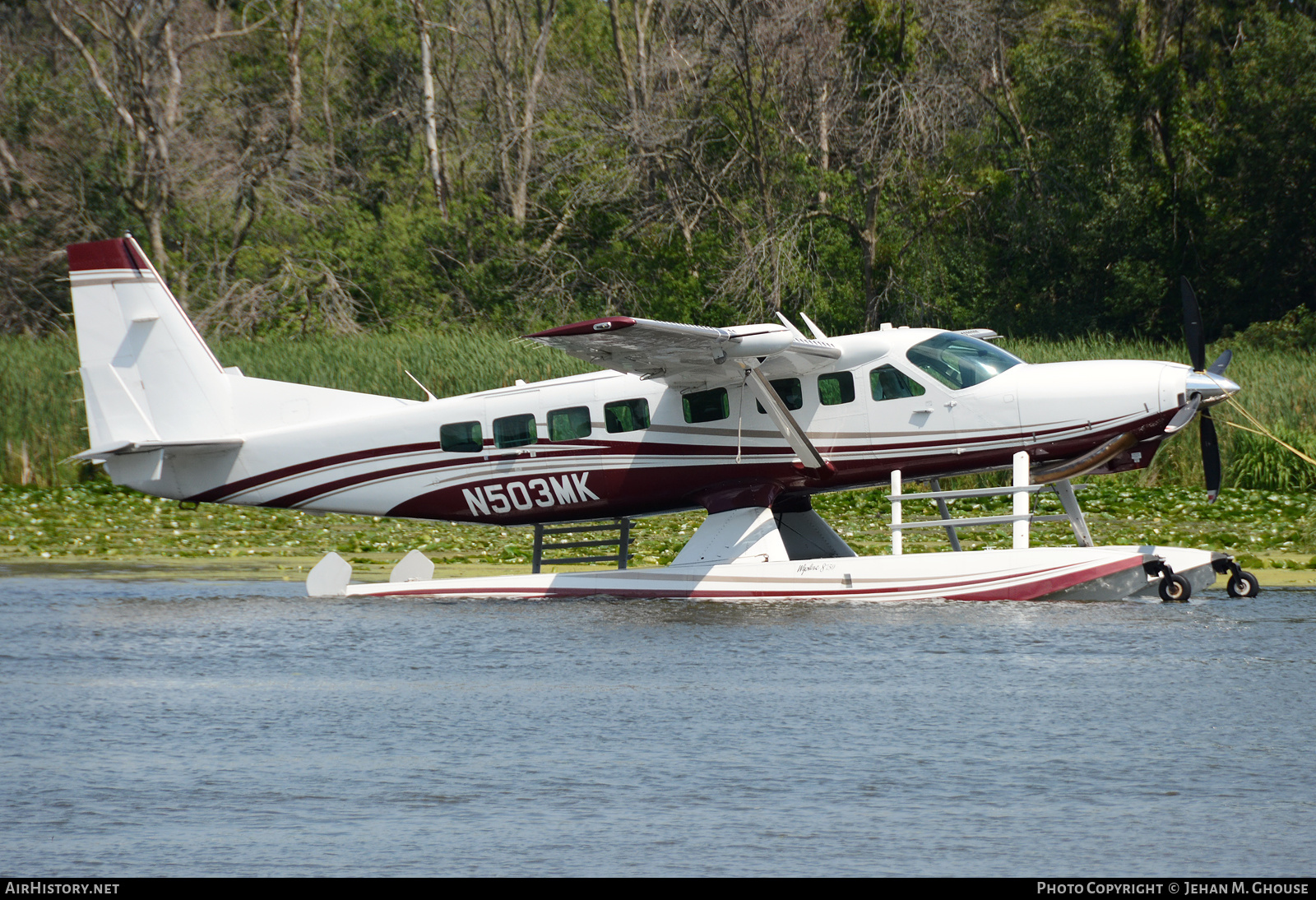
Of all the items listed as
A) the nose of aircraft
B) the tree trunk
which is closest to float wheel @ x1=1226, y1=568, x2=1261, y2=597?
the nose of aircraft

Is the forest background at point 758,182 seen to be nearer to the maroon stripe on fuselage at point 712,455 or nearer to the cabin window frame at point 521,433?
the maroon stripe on fuselage at point 712,455

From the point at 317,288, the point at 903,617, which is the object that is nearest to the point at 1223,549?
the point at 903,617

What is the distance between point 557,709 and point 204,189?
32159 millimetres

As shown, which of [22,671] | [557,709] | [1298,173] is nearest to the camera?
[557,709]

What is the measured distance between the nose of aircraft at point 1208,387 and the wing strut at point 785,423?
3.53m

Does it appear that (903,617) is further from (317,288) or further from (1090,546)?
(317,288)

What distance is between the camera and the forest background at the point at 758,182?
37.4 m

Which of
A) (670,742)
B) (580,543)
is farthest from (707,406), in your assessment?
(670,742)


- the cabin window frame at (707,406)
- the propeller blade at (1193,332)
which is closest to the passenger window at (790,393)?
the cabin window frame at (707,406)

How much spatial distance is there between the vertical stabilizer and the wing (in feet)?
15.4

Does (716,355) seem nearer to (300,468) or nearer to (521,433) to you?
(521,433)

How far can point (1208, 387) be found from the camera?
14391 millimetres

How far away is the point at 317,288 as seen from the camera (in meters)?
39.7

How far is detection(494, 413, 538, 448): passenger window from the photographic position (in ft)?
52.9
